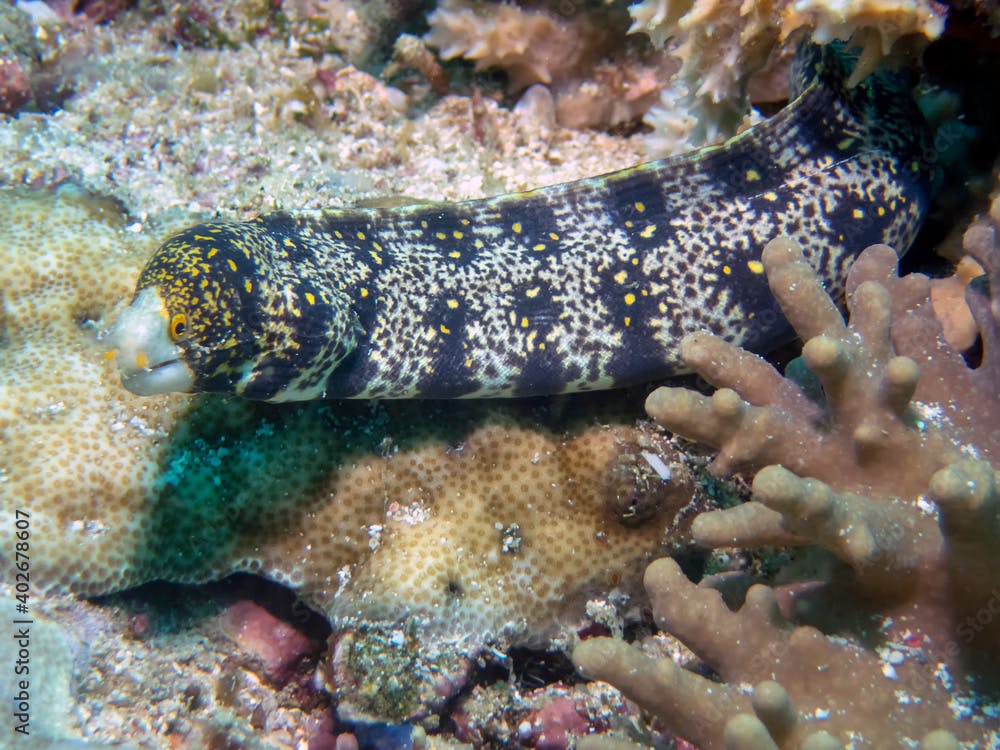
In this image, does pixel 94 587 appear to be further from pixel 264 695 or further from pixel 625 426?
pixel 625 426

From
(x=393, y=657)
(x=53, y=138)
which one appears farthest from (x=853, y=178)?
(x=53, y=138)

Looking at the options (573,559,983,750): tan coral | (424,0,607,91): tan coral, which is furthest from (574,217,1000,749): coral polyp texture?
(424,0,607,91): tan coral

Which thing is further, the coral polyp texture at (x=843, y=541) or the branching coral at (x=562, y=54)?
the branching coral at (x=562, y=54)

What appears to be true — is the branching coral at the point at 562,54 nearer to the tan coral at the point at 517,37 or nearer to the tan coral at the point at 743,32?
the tan coral at the point at 517,37

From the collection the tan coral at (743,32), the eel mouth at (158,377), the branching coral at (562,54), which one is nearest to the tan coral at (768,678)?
the eel mouth at (158,377)

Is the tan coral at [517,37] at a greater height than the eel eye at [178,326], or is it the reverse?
the tan coral at [517,37]

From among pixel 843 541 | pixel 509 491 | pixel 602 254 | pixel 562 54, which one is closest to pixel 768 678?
pixel 843 541
